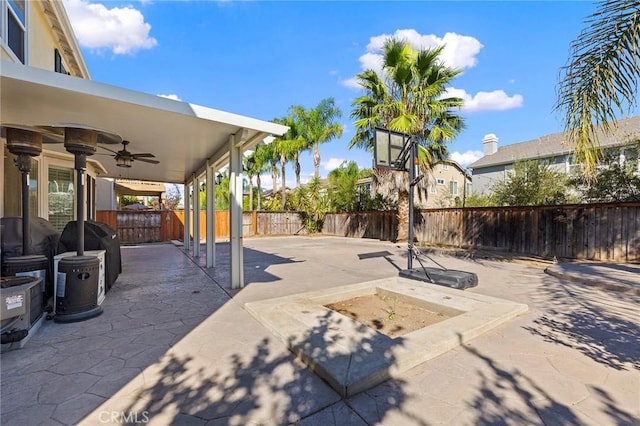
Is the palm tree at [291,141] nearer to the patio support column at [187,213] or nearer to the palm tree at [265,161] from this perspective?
the palm tree at [265,161]

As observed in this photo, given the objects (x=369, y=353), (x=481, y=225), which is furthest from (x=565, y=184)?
(x=369, y=353)

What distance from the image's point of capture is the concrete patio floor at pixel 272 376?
200 cm

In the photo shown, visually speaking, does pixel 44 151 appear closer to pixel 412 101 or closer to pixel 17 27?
pixel 17 27

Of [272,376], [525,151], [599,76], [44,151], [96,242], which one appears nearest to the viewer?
[272,376]

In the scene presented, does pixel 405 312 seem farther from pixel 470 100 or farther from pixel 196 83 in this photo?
pixel 196 83

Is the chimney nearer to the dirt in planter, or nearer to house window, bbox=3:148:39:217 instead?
the dirt in planter

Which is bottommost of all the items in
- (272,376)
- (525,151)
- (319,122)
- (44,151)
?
(272,376)

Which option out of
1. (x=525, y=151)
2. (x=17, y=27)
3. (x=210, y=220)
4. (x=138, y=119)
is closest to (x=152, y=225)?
(x=210, y=220)

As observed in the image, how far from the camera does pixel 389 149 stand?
6.60 metres

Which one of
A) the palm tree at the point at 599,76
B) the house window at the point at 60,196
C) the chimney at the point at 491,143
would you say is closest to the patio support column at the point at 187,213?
the house window at the point at 60,196

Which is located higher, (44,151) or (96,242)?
(44,151)

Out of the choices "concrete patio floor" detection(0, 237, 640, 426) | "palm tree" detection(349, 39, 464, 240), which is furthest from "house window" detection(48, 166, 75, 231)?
"palm tree" detection(349, 39, 464, 240)

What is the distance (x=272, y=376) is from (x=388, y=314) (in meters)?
2.26

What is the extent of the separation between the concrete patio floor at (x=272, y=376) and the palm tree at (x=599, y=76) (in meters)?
2.65
